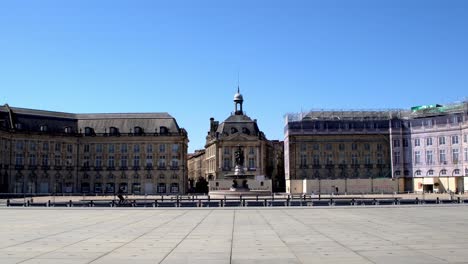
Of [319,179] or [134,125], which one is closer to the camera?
[319,179]

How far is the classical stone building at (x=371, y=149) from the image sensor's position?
125 meters

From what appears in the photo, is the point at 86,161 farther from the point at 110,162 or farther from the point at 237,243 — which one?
the point at 237,243

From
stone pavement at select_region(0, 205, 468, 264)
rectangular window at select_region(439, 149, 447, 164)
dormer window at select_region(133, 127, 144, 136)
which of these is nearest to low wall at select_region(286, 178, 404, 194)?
rectangular window at select_region(439, 149, 447, 164)

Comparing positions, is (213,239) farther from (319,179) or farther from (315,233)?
(319,179)

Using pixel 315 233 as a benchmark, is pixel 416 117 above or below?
above

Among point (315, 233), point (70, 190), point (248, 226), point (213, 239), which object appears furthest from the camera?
point (70, 190)

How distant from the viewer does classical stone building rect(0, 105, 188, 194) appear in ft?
447

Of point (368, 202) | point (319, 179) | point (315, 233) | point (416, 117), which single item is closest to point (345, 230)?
point (315, 233)

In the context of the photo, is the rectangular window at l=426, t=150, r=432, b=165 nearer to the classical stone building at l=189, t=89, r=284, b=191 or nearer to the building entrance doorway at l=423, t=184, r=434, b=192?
the building entrance doorway at l=423, t=184, r=434, b=192

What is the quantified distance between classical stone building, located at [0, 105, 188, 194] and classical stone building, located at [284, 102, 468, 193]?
30.8 m

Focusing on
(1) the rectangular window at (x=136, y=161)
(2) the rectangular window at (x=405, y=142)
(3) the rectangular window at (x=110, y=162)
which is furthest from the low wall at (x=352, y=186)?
(3) the rectangular window at (x=110, y=162)

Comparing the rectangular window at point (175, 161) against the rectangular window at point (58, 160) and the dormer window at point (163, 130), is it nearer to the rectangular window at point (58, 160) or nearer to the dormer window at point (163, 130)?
the dormer window at point (163, 130)

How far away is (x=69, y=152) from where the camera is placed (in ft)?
456

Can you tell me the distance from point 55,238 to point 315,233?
40.5 ft
